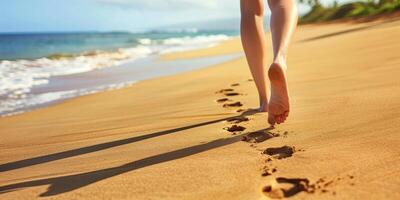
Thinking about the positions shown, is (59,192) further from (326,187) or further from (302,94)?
(302,94)

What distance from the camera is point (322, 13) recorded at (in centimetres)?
3478

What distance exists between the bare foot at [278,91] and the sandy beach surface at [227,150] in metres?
0.09

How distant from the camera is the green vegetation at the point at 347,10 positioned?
76.4 feet

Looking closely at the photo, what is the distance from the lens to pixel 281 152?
1481mm

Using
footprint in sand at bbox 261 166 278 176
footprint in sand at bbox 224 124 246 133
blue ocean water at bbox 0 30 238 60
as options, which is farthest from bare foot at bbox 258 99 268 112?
blue ocean water at bbox 0 30 238 60

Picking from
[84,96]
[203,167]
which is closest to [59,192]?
[203,167]

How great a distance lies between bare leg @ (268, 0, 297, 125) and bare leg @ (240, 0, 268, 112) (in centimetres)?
15

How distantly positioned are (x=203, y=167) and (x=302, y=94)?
4.44ft

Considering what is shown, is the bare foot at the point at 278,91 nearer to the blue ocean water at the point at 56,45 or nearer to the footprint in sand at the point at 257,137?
the footprint in sand at the point at 257,137

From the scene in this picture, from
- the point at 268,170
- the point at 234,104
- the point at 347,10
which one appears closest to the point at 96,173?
the point at 268,170

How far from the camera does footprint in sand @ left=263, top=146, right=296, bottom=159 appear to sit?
1.44m

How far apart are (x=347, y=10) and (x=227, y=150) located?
30896 millimetres

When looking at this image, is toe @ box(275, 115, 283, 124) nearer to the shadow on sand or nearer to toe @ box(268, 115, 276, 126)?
toe @ box(268, 115, 276, 126)

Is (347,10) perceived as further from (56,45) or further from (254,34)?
(254,34)
